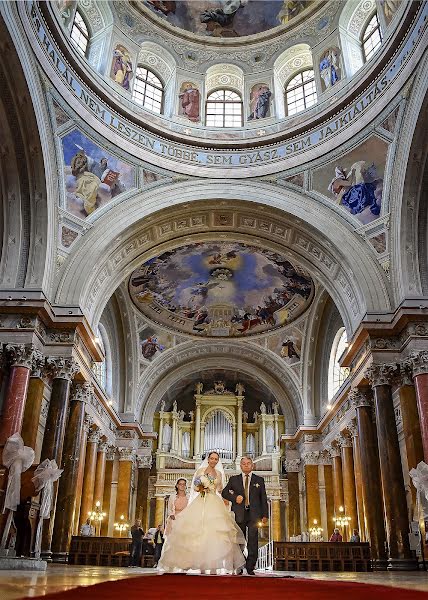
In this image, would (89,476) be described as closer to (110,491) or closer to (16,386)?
(110,491)

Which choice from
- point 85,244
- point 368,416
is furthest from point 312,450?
point 85,244

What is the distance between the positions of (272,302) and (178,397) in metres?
10.6

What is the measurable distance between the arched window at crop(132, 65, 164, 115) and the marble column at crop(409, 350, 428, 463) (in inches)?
484

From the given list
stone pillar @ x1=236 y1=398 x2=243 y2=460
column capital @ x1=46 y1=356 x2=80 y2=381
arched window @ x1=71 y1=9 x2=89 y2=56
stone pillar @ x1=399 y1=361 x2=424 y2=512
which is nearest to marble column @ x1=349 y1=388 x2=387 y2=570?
stone pillar @ x1=399 y1=361 x2=424 y2=512

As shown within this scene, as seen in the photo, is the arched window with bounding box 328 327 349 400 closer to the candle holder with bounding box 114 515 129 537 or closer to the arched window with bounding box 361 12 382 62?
the candle holder with bounding box 114 515 129 537

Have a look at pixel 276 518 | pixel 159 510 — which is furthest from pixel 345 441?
pixel 159 510

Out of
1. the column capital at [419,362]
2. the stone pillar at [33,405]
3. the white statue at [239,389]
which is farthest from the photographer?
the white statue at [239,389]

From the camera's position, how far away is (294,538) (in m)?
24.8

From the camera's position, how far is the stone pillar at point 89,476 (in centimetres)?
1959

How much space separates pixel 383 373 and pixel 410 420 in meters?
1.49

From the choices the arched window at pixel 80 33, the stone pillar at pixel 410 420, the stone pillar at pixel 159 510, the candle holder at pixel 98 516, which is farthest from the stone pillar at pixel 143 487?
the arched window at pixel 80 33

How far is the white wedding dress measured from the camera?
6.93 m

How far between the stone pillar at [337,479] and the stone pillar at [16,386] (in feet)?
43.8

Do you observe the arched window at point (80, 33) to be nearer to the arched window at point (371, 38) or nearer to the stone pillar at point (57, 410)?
the arched window at point (371, 38)
